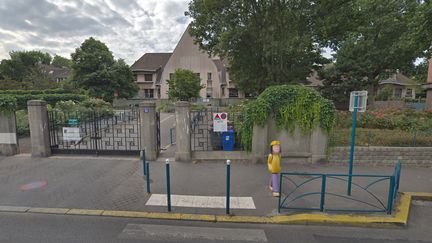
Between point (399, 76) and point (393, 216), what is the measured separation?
2044 inches

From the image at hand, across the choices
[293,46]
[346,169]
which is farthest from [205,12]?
[346,169]

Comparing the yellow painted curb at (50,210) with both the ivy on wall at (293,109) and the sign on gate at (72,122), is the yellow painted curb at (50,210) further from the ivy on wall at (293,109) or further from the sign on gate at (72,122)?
the ivy on wall at (293,109)

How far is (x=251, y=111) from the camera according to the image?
7.47m

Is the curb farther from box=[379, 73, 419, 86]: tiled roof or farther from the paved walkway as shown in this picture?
box=[379, 73, 419, 86]: tiled roof

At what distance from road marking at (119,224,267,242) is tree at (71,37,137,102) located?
31.1 metres

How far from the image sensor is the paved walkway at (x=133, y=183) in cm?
482

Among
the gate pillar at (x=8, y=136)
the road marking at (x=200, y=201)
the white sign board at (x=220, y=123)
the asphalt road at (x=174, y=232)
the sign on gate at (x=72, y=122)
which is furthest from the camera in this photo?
the sign on gate at (x=72, y=122)

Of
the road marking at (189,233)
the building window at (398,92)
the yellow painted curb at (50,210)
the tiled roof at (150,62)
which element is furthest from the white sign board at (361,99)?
the building window at (398,92)

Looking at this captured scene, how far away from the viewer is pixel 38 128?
8.02m

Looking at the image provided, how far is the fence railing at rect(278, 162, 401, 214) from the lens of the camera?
14.3ft

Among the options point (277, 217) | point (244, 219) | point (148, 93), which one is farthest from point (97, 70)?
point (277, 217)

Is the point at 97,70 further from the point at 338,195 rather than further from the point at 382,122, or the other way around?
the point at 338,195

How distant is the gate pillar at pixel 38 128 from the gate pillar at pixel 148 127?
3674mm

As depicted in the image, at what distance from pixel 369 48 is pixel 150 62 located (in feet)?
119
